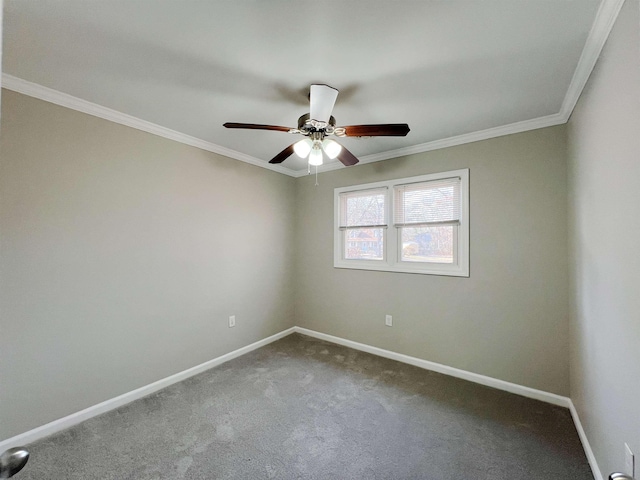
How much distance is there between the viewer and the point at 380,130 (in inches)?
78.9

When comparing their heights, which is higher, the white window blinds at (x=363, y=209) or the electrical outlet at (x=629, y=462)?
the white window blinds at (x=363, y=209)

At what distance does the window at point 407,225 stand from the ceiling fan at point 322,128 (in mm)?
1074

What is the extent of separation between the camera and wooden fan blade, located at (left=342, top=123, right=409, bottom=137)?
193 centimetres

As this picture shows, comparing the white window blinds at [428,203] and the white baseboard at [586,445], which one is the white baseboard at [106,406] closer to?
the white window blinds at [428,203]

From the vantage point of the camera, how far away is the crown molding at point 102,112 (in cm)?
202

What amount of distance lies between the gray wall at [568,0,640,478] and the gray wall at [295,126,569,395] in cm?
32

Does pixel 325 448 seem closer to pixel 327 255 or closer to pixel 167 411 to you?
pixel 167 411

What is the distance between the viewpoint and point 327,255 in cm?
396

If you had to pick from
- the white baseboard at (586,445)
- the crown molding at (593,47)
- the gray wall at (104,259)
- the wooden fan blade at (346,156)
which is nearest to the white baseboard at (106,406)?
the gray wall at (104,259)

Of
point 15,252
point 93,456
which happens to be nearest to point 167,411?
point 93,456

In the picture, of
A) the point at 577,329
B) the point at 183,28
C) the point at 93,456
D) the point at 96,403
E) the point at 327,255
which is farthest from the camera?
the point at 327,255

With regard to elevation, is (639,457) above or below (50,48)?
below

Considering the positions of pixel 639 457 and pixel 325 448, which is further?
pixel 325 448

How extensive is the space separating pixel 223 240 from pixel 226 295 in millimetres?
628
